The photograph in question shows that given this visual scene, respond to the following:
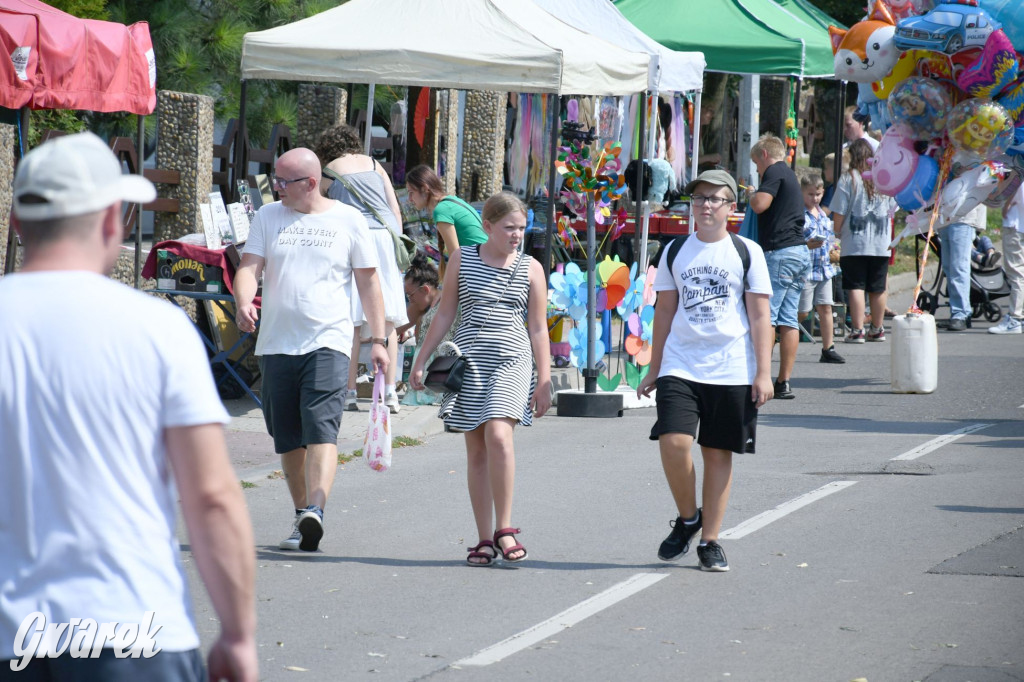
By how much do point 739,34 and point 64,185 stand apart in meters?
16.9

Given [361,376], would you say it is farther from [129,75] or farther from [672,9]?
[672,9]

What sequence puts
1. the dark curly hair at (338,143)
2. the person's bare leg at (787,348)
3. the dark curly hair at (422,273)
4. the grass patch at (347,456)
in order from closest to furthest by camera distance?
the grass patch at (347,456), the dark curly hair at (338,143), the dark curly hair at (422,273), the person's bare leg at (787,348)

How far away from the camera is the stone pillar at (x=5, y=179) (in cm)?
1126

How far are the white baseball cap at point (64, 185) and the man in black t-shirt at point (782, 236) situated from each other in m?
9.77

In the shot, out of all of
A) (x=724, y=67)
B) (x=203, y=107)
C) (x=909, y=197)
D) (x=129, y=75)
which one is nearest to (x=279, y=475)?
(x=129, y=75)

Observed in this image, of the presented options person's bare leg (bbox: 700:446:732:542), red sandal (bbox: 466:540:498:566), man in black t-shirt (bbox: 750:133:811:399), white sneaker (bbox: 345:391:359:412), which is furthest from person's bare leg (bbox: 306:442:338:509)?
man in black t-shirt (bbox: 750:133:811:399)

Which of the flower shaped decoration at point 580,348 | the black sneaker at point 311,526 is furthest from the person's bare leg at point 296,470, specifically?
the flower shaped decoration at point 580,348

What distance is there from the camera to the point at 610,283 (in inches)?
465

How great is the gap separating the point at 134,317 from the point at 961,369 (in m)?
12.5

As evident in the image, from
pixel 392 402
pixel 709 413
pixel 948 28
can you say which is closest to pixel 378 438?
pixel 709 413

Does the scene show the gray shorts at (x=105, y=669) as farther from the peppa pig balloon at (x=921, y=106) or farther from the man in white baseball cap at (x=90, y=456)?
the peppa pig balloon at (x=921, y=106)

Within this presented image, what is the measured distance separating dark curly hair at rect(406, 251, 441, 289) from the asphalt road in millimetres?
1751

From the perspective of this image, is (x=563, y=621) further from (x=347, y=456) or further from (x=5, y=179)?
(x=5, y=179)

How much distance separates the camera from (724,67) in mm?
18500
